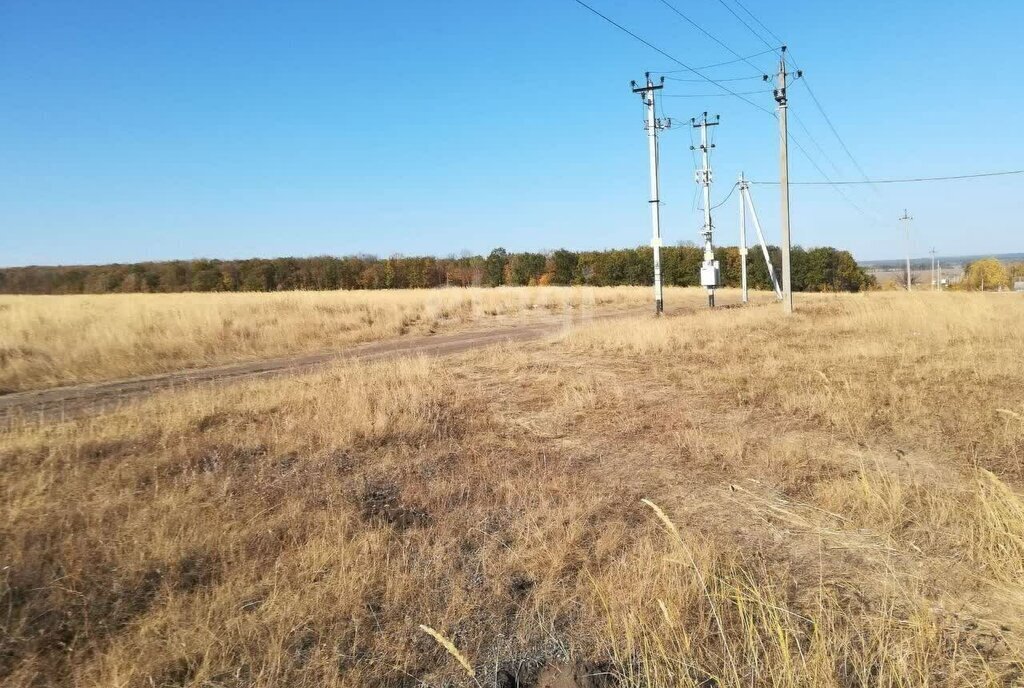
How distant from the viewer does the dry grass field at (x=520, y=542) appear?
125 inches

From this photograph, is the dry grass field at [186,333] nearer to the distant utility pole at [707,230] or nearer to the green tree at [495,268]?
the distant utility pole at [707,230]

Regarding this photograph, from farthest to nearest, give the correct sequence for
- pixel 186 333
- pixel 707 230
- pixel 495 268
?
pixel 495 268 < pixel 707 230 < pixel 186 333

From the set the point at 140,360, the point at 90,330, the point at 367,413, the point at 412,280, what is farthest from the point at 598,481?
the point at 412,280

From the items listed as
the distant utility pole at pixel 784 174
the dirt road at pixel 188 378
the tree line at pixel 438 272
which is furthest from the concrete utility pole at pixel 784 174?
the tree line at pixel 438 272

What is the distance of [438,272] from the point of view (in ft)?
232

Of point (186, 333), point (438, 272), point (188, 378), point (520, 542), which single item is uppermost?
point (438, 272)

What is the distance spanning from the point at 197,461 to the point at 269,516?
180cm

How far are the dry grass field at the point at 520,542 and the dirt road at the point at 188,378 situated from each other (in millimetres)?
2080

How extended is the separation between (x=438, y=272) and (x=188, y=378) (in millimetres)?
58842

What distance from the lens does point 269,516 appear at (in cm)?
488

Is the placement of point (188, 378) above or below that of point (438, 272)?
below

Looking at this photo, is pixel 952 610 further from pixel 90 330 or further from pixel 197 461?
pixel 90 330

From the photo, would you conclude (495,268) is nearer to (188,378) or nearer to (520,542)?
(188,378)

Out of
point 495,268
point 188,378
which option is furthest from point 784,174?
point 495,268
